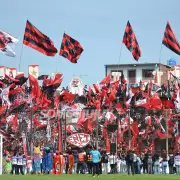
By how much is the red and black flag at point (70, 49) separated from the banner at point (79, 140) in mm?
8409

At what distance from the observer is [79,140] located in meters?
57.6

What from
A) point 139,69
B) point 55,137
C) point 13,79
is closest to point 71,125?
point 55,137

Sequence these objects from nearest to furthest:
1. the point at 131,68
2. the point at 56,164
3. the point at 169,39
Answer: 1. the point at 56,164
2. the point at 169,39
3. the point at 131,68

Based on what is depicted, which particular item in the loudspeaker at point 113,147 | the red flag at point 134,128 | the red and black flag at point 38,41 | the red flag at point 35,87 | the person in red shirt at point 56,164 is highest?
the red and black flag at point 38,41

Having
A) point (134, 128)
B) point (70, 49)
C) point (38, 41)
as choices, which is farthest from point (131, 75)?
point (38, 41)

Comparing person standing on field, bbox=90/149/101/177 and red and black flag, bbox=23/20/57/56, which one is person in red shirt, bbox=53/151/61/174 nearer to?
person standing on field, bbox=90/149/101/177

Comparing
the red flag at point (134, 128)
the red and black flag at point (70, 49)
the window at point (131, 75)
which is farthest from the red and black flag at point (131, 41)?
the window at point (131, 75)

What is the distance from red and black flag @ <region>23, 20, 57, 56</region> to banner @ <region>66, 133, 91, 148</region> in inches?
262

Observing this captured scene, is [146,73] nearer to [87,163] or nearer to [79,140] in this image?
[79,140]

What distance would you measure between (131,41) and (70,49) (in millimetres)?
5299

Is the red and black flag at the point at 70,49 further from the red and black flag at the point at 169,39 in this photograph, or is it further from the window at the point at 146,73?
the window at the point at 146,73

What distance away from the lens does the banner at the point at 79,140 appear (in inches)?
2256

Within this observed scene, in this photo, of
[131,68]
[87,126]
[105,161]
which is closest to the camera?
[105,161]

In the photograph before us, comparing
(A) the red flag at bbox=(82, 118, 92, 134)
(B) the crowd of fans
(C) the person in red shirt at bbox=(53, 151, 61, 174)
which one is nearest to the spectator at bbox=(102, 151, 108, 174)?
(B) the crowd of fans
